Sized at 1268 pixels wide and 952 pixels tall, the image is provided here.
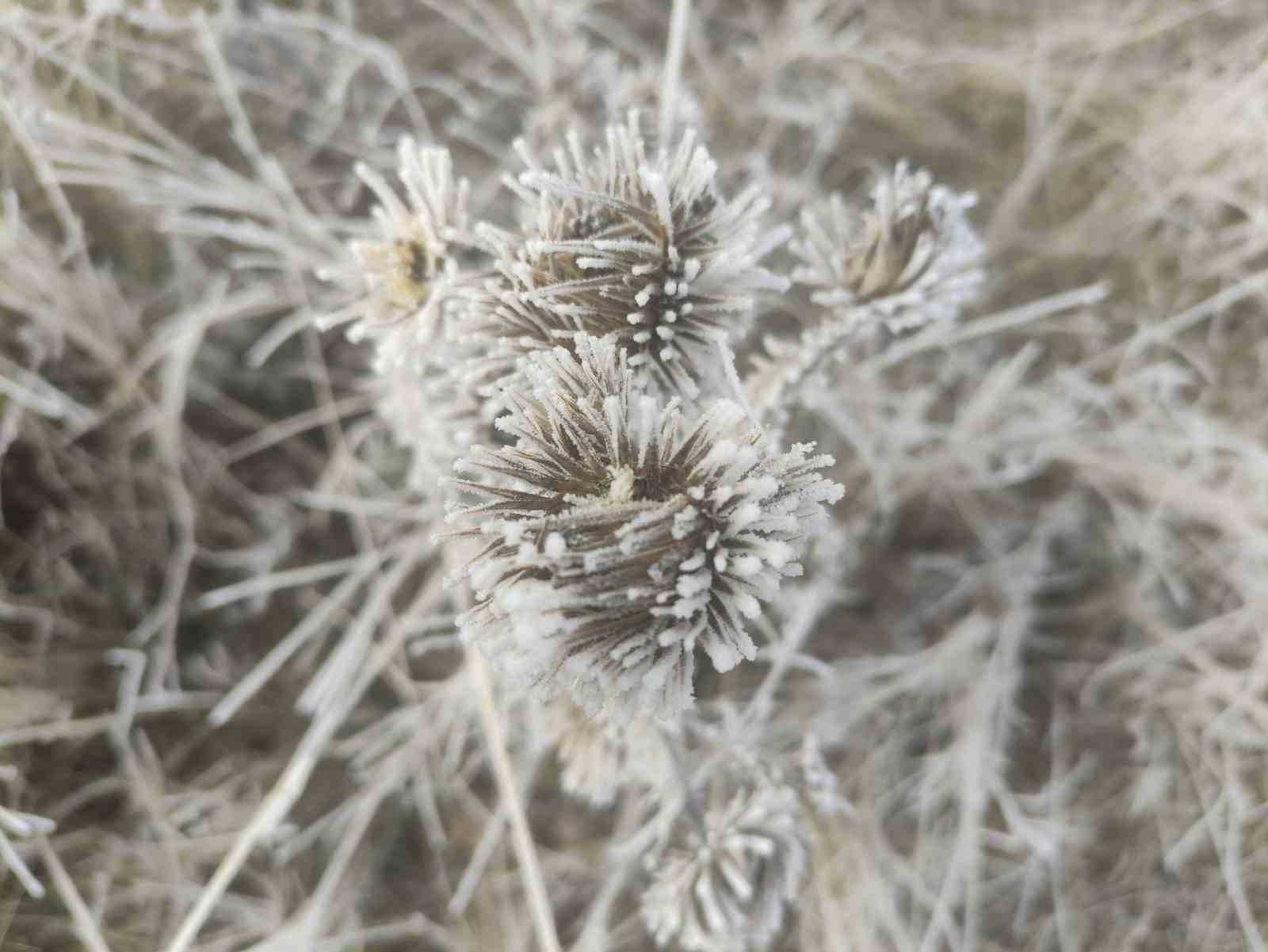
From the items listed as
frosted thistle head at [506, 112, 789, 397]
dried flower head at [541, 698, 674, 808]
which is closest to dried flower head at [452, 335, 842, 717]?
frosted thistle head at [506, 112, 789, 397]

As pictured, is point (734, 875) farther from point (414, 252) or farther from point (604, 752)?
point (414, 252)

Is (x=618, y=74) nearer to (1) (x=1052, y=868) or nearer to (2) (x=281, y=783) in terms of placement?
(2) (x=281, y=783)

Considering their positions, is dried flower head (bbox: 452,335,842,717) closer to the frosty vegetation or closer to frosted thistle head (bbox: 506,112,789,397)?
frosted thistle head (bbox: 506,112,789,397)

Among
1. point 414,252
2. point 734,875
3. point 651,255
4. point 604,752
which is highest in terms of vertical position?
point 414,252

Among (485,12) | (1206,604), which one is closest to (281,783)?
(485,12)

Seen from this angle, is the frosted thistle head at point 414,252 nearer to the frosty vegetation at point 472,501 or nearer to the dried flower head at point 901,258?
the frosty vegetation at point 472,501

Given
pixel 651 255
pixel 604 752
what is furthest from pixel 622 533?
pixel 604 752
